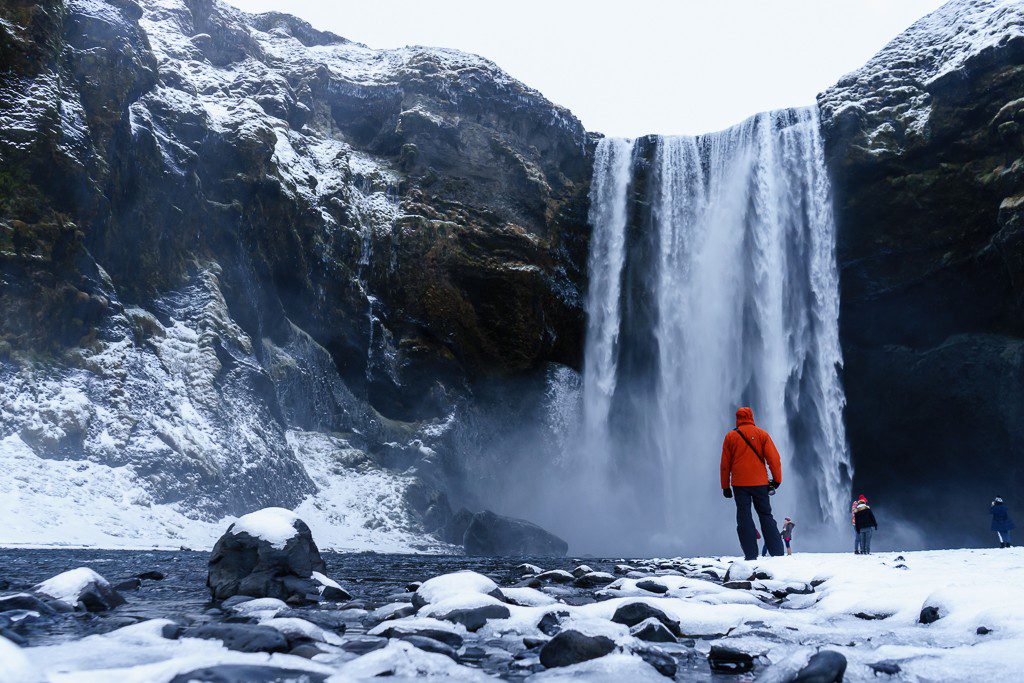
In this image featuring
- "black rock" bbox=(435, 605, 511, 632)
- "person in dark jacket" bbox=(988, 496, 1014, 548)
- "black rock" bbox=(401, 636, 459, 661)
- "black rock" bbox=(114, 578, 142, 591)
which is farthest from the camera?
"person in dark jacket" bbox=(988, 496, 1014, 548)

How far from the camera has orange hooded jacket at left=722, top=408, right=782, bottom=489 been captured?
9875 mm

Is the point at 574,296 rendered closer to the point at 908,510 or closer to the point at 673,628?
the point at 908,510

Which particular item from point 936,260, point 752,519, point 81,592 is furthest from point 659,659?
point 936,260

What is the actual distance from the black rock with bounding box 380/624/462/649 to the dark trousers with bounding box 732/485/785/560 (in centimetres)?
644

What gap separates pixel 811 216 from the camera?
34438 mm

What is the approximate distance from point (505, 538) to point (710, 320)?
16450mm

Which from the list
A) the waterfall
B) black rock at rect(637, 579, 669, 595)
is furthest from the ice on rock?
the waterfall

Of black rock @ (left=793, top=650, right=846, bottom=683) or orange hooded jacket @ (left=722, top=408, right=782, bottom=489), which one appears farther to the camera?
orange hooded jacket @ (left=722, top=408, right=782, bottom=489)

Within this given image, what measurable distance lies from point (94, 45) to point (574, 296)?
2579 centimetres

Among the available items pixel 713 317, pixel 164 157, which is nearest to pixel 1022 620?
pixel 713 317

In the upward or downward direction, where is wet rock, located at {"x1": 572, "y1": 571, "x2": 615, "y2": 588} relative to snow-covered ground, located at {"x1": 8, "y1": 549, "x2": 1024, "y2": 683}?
downward

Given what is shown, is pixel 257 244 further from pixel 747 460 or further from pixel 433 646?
pixel 433 646

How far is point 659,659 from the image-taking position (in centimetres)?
379

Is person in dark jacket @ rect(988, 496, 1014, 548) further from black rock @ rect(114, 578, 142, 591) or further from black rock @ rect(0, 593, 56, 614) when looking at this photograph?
black rock @ rect(0, 593, 56, 614)
